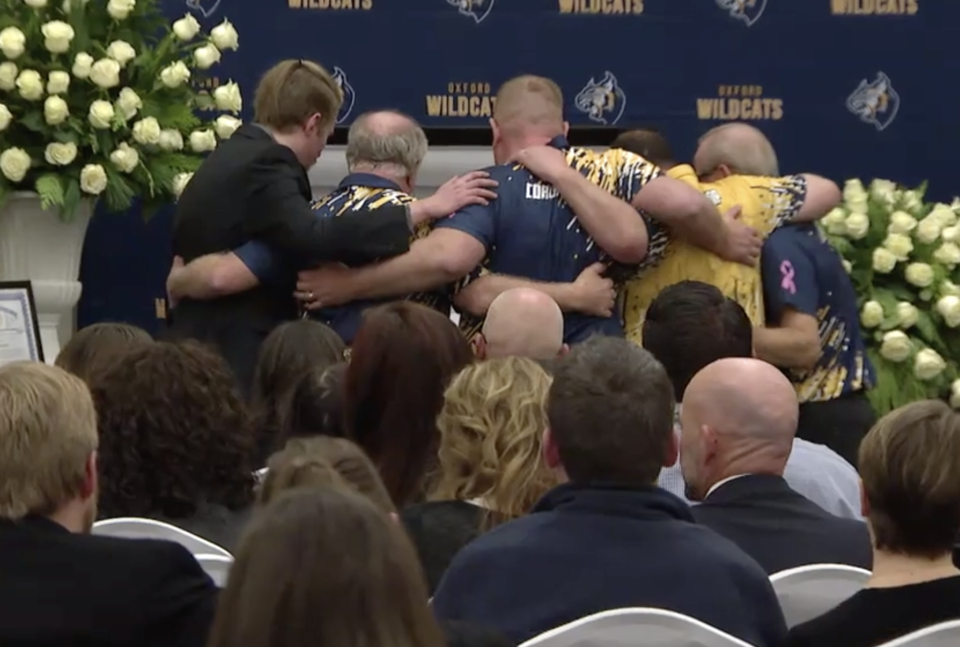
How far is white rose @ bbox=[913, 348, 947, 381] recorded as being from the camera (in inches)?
207

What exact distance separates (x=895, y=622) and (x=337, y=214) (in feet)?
7.88

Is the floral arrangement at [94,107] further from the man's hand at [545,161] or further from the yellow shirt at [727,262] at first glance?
the yellow shirt at [727,262]

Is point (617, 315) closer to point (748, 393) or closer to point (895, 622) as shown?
point (748, 393)

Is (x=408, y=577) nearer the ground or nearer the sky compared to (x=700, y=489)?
nearer the sky

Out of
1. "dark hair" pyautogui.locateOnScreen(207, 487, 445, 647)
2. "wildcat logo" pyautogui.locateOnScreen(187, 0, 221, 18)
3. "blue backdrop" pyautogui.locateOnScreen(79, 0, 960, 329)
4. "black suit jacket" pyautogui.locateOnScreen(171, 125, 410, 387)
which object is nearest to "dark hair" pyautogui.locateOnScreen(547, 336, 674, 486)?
"dark hair" pyautogui.locateOnScreen(207, 487, 445, 647)

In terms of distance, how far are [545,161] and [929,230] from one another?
1.61 metres

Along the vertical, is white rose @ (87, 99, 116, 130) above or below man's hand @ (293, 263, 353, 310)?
above

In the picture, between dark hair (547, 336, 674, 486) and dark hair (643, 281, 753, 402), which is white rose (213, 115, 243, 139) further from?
dark hair (547, 336, 674, 486)

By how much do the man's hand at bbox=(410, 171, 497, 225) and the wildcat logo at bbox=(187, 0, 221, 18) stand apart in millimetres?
2108

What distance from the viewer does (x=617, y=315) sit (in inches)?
175

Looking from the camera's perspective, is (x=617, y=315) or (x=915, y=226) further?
(x=915, y=226)

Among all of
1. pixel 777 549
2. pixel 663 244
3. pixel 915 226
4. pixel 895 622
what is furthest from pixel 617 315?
pixel 895 622

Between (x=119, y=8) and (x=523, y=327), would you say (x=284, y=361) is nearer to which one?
(x=523, y=327)

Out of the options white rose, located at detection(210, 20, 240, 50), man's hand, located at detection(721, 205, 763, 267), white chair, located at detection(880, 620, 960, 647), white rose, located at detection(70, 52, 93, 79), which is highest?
white rose, located at detection(210, 20, 240, 50)
